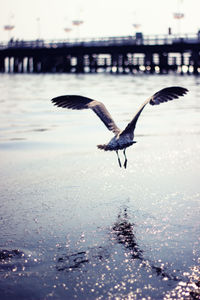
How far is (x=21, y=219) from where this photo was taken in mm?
5797

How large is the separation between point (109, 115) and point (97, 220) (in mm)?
1473

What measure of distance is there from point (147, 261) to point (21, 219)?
1783 mm

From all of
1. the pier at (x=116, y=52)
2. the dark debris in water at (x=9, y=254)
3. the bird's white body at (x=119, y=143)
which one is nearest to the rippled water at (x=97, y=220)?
the dark debris in water at (x=9, y=254)

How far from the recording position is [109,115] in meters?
6.57

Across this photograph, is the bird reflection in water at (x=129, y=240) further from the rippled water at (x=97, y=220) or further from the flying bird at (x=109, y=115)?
the flying bird at (x=109, y=115)

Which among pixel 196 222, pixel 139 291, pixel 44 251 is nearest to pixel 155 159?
pixel 196 222

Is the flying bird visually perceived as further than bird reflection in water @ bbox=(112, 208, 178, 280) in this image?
Yes

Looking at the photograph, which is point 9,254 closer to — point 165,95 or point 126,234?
point 126,234

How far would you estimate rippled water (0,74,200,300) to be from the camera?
4.21m

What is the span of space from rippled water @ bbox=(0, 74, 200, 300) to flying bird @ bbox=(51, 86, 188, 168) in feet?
2.64

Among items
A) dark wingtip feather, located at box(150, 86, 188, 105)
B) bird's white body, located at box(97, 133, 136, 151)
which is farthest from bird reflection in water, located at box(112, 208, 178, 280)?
dark wingtip feather, located at box(150, 86, 188, 105)

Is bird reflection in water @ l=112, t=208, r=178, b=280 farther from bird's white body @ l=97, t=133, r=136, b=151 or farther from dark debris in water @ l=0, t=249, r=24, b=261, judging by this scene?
dark debris in water @ l=0, t=249, r=24, b=261

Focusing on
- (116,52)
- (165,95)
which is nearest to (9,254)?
(165,95)

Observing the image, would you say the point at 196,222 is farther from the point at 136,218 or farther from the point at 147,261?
the point at 147,261
